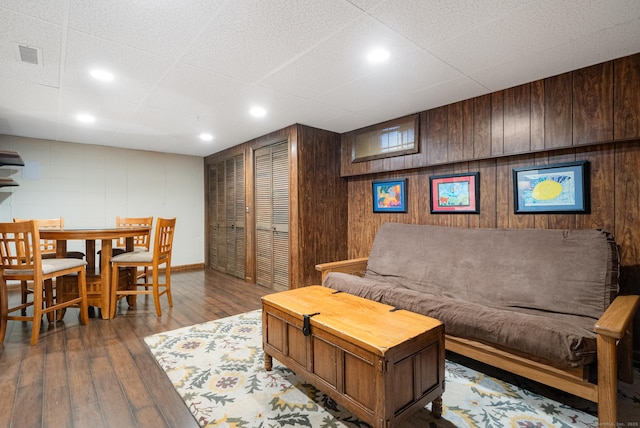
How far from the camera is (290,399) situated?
5.84 ft

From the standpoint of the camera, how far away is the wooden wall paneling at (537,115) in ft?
8.00

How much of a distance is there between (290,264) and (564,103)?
305cm


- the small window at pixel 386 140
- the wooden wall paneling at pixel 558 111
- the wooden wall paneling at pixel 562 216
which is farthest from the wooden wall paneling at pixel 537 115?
the small window at pixel 386 140

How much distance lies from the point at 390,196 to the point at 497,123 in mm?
1327

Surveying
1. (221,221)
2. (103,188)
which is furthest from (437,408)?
(103,188)

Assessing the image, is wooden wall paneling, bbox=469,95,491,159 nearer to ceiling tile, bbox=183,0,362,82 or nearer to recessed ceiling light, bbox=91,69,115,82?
ceiling tile, bbox=183,0,362,82

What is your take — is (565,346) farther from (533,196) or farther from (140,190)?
(140,190)

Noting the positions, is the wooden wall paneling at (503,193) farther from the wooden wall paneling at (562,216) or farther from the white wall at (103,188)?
the white wall at (103,188)

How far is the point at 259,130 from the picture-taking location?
13.4 ft

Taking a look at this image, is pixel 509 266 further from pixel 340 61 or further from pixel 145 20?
pixel 145 20

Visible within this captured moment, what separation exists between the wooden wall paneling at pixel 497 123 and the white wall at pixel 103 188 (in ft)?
16.4

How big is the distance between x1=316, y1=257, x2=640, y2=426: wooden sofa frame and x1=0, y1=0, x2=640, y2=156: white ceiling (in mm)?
1598

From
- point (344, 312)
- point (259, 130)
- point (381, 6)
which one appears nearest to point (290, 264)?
point (259, 130)

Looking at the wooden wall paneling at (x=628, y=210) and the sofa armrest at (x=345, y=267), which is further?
the sofa armrest at (x=345, y=267)
